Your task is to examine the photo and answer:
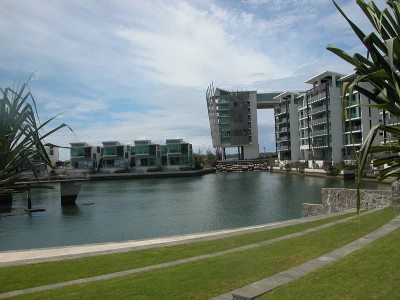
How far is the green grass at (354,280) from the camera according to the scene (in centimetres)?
526

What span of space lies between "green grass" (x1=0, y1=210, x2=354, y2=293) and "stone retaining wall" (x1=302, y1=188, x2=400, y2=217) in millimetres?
5761

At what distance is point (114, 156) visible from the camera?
93.8 m

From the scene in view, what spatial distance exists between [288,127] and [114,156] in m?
41.0

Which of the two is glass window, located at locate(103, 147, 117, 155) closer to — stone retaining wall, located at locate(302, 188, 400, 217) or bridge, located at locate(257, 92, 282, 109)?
bridge, located at locate(257, 92, 282, 109)

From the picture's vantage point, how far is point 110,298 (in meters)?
6.48

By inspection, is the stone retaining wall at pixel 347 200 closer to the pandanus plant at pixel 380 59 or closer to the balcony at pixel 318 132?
the pandanus plant at pixel 380 59

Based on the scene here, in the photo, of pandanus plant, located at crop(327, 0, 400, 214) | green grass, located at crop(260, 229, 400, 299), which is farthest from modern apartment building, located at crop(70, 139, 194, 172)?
pandanus plant, located at crop(327, 0, 400, 214)

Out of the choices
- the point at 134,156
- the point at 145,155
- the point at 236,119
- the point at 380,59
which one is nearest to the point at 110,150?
the point at 134,156

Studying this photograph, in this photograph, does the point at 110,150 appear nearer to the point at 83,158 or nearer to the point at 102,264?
the point at 83,158

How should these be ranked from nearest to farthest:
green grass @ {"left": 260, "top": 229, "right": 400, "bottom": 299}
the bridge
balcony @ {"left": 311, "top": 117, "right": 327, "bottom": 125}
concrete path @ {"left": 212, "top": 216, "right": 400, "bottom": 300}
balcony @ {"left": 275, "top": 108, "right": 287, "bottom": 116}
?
green grass @ {"left": 260, "top": 229, "right": 400, "bottom": 299}, concrete path @ {"left": 212, "top": 216, "right": 400, "bottom": 300}, balcony @ {"left": 311, "top": 117, "right": 327, "bottom": 125}, balcony @ {"left": 275, "top": 108, "right": 287, "bottom": 116}, the bridge

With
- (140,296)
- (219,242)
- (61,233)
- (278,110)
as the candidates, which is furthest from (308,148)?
(140,296)

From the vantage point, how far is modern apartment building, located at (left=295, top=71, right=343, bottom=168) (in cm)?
6462

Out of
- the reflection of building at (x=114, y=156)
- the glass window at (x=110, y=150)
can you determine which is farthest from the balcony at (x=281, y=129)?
the glass window at (x=110, y=150)

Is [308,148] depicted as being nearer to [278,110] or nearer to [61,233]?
[278,110]
